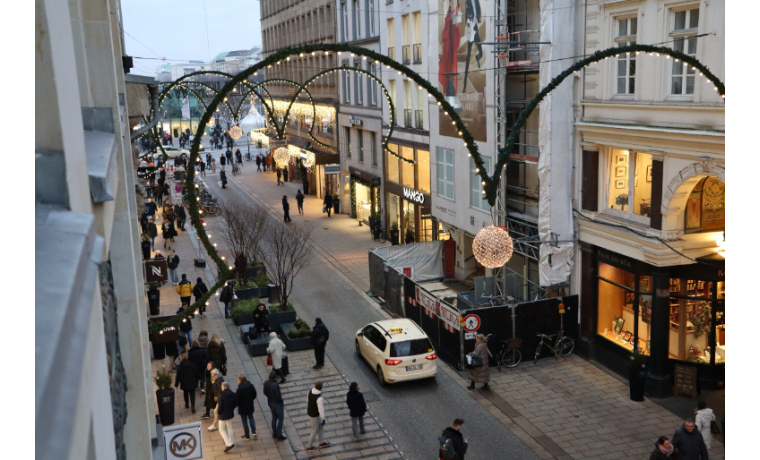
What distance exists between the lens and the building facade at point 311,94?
156 feet

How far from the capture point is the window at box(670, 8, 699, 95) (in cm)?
1678

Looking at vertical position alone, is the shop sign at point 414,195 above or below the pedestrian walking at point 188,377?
above

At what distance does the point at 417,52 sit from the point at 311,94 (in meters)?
18.9

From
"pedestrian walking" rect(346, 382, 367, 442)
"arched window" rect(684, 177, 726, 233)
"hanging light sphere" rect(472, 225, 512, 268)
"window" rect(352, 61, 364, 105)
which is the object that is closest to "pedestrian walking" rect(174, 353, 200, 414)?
"pedestrian walking" rect(346, 382, 367, 442)

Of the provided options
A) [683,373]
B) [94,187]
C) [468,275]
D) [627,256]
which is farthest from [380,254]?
[94,187]

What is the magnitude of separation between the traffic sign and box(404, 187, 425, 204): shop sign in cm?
1299

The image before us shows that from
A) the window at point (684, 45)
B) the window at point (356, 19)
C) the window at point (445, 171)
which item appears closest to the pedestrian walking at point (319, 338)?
A: the window at point (445, 171)

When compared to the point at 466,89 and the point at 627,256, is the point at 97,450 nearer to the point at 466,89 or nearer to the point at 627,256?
the point at 627,256

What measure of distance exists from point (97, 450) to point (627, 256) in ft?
60.0

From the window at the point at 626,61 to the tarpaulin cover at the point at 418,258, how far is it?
1078 cm

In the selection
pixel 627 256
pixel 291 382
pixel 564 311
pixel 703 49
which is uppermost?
pixel 703 49

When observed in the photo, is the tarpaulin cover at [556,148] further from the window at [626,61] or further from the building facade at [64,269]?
the building facade at [64,269]

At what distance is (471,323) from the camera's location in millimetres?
20422

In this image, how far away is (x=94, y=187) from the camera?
15.2 ft
